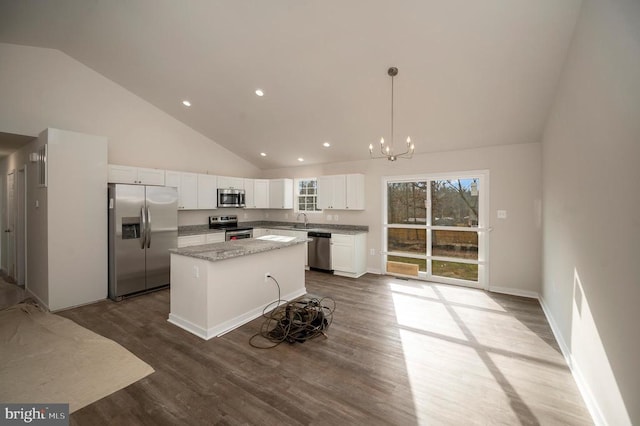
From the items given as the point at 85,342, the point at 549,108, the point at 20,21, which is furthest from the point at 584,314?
the point at 20,21

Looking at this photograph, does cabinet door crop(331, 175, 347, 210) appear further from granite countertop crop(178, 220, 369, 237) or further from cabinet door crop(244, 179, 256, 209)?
cabinet door crop(244, 179, 256, 209)

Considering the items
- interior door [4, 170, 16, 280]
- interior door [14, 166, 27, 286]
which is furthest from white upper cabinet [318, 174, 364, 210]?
interior door [4, 170, 16, 280]

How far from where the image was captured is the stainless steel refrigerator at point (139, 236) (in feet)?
13.2

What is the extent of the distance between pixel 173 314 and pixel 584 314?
164 inches

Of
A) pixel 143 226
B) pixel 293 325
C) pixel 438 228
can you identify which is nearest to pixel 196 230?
pixel 143 226

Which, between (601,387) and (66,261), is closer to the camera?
(601,387)

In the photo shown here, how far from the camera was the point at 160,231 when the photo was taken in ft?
14.8

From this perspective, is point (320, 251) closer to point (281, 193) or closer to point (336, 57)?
point (281, 193)

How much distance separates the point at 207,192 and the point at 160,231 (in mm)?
1543

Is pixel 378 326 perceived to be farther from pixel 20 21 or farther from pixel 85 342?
pixel 20 21

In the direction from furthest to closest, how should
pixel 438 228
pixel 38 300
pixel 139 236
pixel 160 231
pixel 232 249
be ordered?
1. pixel 438 228
2. pixel 160 231
3. pixel 139 236
4. pixel 38 300
5. pixel 232 249

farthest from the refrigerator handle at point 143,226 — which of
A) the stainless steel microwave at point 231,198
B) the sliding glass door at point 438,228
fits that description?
the sliding glass door at point 438,228

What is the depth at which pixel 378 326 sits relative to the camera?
3.22 metres

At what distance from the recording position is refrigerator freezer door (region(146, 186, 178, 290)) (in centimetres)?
436
